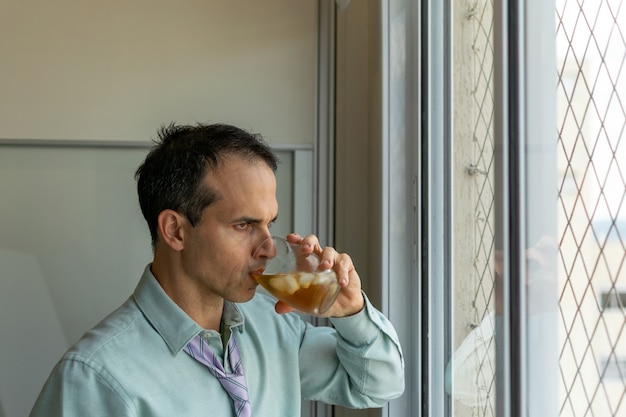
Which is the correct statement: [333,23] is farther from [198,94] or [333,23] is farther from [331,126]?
[198,94]

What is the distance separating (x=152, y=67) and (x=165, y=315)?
110 cm

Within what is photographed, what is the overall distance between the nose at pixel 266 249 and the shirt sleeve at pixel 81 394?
11.8 inches

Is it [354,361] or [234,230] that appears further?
[354,361]

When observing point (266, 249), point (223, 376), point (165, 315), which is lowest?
point (223, 376)

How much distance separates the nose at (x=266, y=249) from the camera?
117cm

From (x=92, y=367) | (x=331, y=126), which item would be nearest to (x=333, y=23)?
(x=331, y=126)

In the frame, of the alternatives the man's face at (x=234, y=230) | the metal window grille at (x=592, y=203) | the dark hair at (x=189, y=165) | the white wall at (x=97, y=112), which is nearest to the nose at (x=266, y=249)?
the man's face at (x=234, y=230)

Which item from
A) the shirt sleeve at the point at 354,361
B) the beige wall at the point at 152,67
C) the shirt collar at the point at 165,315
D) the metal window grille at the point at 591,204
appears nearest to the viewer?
the metal window grille at the point at 591,204

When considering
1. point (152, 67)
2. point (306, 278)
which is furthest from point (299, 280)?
point (152, 67)

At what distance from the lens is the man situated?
1.12 meters

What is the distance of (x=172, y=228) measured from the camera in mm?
1252

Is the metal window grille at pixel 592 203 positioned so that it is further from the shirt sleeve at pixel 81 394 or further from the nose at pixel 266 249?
the shirt sleeve at pixel 81 394

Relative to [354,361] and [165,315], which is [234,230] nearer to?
[165,315]

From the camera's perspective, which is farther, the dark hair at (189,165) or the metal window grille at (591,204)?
the dark hair at (189,165)
